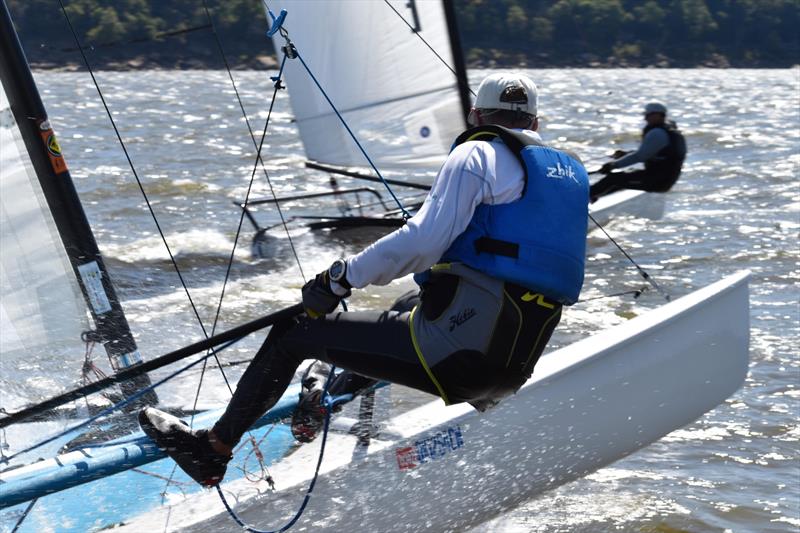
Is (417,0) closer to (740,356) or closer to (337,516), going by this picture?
(740,356)

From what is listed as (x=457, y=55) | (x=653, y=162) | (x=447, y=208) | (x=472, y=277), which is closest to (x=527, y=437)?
(x=472, y=277)

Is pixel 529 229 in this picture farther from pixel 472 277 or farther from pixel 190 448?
pixel 190 448

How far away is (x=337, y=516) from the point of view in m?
2.66

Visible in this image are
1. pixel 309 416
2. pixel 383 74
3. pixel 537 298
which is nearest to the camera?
pixel 537 298

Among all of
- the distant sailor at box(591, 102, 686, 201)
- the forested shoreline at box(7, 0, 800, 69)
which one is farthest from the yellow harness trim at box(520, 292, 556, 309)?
the forested shoreline at box(7, 0, 800, 69)

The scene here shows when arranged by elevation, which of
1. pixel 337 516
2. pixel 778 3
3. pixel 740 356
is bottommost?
pixel 778 3

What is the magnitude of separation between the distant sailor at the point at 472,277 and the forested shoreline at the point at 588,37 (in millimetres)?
31003

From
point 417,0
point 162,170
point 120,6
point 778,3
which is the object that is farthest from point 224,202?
point 778,3

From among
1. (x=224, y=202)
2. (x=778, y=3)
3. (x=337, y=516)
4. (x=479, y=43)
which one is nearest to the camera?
(x=337, y=516)

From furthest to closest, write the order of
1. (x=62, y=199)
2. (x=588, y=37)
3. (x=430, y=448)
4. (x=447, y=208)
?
(x=588, y=37), (x=62, y=199), (x=430, y=448), (x=447, y=208)

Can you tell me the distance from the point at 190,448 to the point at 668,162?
19.0 feet

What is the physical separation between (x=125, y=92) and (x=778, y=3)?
31.2 meters

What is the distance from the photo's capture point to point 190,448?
2504 mm

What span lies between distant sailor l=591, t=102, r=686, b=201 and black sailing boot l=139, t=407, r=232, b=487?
17.9ft
